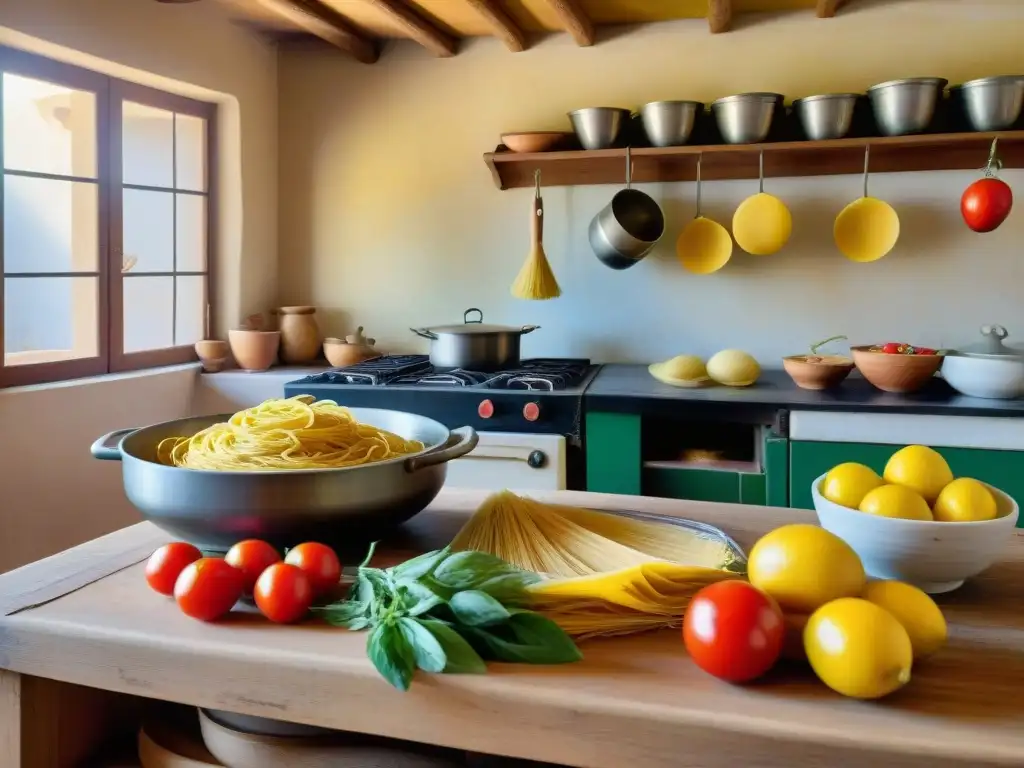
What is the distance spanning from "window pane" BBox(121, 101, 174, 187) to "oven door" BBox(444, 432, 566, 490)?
1.47m

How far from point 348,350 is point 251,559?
224 centimetres

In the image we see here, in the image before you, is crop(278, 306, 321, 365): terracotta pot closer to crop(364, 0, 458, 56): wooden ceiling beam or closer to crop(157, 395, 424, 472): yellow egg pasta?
crop(364, 0, 458, 56): wooden ceiling beam

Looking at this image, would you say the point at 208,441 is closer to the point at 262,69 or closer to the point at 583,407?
the point at 583,407

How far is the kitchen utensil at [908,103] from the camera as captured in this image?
8.10ft

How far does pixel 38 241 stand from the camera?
2461 millimetres

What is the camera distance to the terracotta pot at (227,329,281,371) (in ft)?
9.97

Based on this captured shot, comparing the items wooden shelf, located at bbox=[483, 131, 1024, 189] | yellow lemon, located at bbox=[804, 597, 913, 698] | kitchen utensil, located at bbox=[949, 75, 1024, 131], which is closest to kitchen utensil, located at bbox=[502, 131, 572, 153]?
wooden shelf, located at bbox=[483, 131, 1024, 189]

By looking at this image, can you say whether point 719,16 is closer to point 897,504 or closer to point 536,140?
point 536,140

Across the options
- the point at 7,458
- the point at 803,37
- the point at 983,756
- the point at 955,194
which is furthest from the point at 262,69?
the point at 983,756

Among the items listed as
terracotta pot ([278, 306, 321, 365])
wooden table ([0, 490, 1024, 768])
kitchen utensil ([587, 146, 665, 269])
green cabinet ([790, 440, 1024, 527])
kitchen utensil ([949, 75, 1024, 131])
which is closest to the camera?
wooden table ([0, 490, 1024, 768])

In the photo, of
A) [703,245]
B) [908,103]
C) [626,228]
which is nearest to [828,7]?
[908,103]

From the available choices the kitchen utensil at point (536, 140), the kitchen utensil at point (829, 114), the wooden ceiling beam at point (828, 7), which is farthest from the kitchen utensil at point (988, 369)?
the kitchen utensil at point (536, 140)

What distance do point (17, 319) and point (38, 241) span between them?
0.77ft

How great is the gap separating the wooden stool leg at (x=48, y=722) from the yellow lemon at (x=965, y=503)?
3.14 feet
